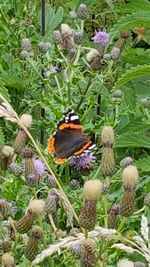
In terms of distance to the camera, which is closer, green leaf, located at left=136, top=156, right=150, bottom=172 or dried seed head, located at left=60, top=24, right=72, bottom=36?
green leaf, located at left=136, top=156, right=150, bottom=172

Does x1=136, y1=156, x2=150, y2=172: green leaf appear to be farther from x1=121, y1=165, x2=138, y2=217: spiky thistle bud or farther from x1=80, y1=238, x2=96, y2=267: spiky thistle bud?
x1=80, y1=238, x2=96, y2=267: spiky thistle bud

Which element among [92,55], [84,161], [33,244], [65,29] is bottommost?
[84,161]

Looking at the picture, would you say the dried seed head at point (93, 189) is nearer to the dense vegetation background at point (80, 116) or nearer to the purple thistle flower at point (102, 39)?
the dense vegetation background at point (80, 116)

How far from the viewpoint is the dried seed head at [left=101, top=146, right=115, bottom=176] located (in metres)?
2.35

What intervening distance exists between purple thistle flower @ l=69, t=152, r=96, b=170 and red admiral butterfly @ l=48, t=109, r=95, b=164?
18cm

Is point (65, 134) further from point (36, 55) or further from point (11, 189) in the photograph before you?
point (36, 55)

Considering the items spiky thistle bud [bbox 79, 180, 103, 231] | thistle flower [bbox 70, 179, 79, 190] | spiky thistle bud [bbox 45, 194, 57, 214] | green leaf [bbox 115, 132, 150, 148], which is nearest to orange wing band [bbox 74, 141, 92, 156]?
thistle flower [bbox 70, 179, 79, 190]

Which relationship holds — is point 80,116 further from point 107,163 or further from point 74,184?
point 107,163

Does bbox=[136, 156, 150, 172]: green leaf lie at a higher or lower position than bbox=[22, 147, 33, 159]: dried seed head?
lower

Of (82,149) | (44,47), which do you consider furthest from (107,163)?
(44,47)

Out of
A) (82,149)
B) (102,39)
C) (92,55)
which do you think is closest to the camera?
(82,149)

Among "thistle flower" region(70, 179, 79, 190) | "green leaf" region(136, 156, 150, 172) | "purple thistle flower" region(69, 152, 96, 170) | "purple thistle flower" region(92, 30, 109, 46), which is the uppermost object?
"purple thistle flower" region(92, 30, 109, 46)

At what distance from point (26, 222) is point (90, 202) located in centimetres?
39

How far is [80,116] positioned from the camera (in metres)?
→ 3.96
